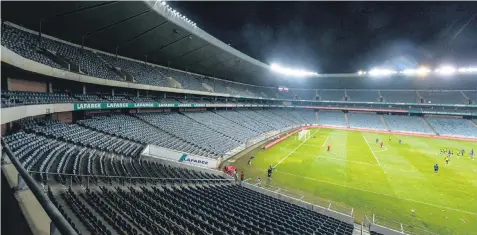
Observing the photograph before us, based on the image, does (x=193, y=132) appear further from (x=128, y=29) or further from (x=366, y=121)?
(x=366, y=121)

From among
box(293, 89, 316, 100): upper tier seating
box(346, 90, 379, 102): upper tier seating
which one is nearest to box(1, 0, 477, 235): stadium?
box(346, 90, 379, 102): upper tier seating

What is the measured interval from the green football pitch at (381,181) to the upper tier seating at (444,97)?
2879cm

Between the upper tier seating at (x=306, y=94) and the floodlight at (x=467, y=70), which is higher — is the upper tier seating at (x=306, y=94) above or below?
below

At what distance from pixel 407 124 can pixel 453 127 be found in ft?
25.4

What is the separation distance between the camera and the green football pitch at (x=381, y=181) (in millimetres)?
15359

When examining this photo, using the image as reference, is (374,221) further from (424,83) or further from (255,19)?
(424,83)

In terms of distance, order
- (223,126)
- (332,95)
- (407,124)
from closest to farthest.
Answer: (223,126)
(407,124)
(332,95)

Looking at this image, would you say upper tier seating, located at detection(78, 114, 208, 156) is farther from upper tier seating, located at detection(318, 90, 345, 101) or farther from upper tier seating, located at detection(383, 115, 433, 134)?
upper tier seating, located at detection(318, 90, 345, 101)

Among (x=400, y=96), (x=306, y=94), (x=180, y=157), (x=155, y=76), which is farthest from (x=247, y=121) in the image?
(x=400, y=96)

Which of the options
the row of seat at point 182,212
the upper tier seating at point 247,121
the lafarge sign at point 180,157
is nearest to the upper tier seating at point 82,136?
the lafarge sign at point 180,157

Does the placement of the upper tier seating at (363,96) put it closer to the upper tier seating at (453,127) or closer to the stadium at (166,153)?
the upper tier seating at (453,127)

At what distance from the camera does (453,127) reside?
50781 millimetres

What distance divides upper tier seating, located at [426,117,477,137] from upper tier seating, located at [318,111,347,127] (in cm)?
1797

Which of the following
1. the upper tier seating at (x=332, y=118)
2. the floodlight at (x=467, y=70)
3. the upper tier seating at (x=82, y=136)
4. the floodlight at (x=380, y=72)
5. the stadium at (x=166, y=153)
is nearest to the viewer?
the stadium at (x=166, y=153)
